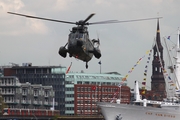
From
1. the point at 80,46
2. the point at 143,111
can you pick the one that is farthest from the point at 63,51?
the point at 143,111

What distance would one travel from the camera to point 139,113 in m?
169

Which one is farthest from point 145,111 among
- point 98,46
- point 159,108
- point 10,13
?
point 10,13

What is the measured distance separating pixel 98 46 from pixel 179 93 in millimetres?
89634

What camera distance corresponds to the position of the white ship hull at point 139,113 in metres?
167

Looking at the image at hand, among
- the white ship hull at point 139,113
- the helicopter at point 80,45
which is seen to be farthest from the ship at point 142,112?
the helicopter at point 80,45

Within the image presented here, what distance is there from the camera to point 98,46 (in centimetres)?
7525

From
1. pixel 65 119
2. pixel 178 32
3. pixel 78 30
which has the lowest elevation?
pixel 65 119

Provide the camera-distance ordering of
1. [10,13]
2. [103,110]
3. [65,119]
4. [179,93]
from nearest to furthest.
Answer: [10,13], [179,93], [103,110], [65,119]

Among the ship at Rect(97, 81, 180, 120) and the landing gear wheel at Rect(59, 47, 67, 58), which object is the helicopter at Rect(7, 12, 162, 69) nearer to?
the landing gear wheel at Rect(59, 47, 67, 58)

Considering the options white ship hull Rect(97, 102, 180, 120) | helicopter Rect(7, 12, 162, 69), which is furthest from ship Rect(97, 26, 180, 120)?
helicopter Rect(7, 12, 162, 69)

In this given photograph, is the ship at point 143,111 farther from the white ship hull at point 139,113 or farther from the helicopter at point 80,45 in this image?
the helicopter at point 80,45

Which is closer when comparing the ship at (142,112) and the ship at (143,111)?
the ship at (143,111)

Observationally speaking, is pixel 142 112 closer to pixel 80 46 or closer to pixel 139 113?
pixel 139 113

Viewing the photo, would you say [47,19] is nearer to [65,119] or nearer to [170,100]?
[170,100]
